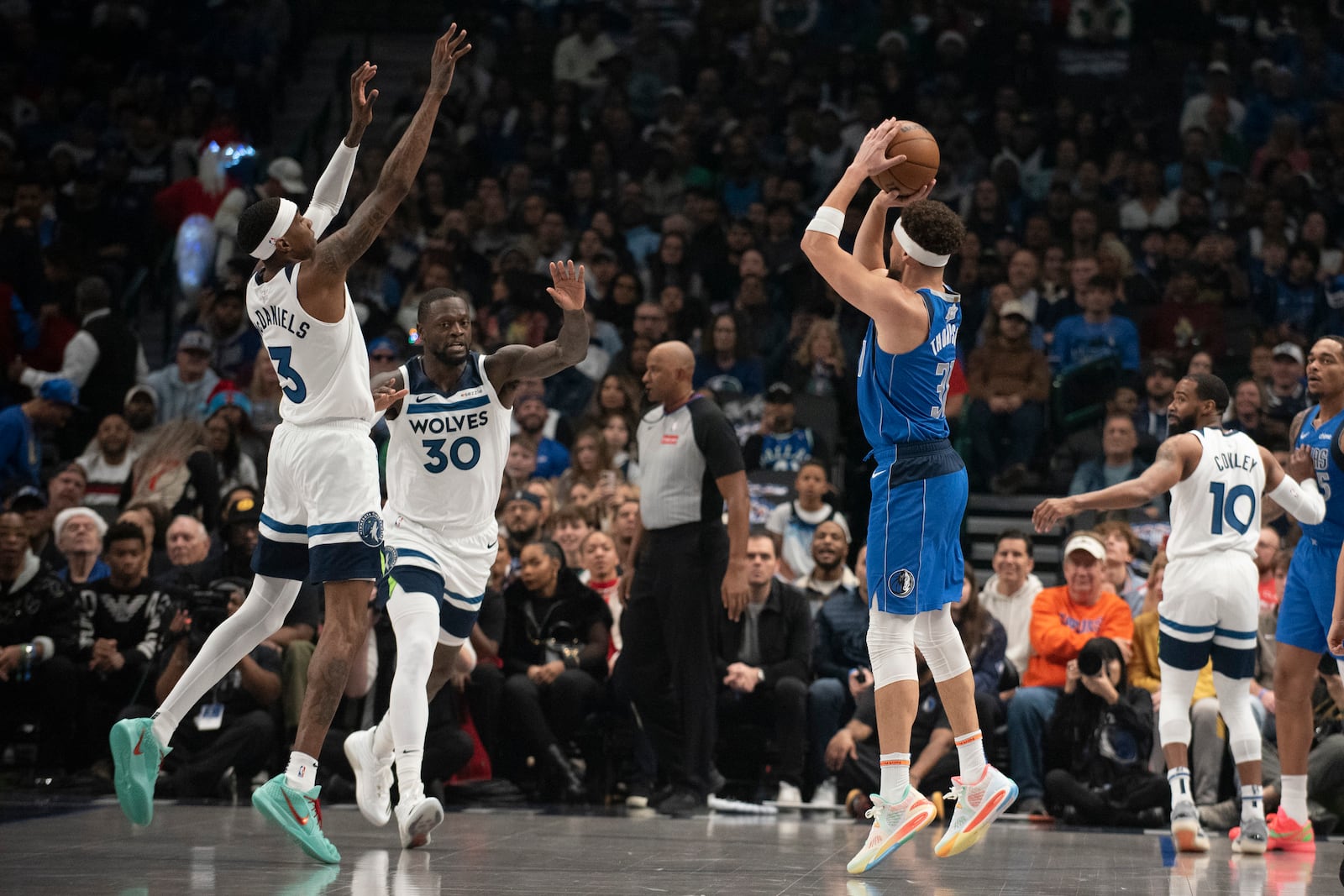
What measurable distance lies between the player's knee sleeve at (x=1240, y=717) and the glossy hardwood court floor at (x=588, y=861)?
1.54 feet

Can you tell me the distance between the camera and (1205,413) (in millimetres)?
7488

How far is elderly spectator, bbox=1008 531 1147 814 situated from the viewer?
8.81 metres

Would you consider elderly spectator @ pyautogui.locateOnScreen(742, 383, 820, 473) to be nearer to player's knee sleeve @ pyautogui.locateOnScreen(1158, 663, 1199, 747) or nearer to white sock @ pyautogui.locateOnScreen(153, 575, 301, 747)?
player's knee sleeve @ pyautogui.locateOnScreen(1158, 663, 1199, 747)

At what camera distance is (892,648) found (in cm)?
611

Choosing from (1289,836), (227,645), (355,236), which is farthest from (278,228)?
(1289,836)

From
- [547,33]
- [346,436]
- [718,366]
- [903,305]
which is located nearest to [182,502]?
[718,366]

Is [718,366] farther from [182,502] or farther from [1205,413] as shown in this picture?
[1205,413]

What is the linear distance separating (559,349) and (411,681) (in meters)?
1.49

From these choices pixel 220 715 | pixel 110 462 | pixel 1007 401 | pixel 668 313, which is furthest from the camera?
pixel 668 313

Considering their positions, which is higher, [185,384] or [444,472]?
[185,384]

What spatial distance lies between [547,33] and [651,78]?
2.04 meters

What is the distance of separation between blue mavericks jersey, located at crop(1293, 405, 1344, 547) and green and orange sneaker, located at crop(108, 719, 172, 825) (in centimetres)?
518

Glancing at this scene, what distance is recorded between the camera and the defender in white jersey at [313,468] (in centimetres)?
625

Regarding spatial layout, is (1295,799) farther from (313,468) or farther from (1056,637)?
(313,468)
